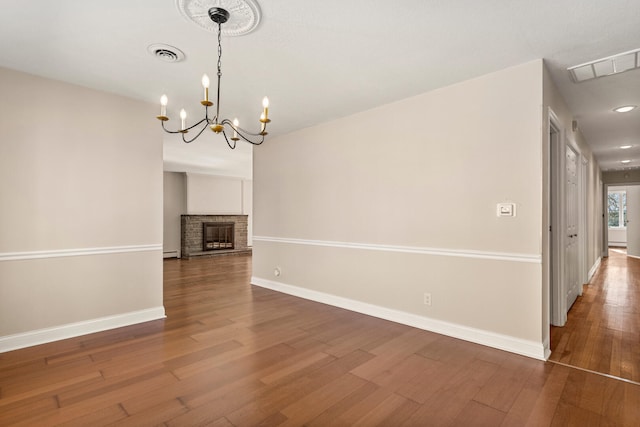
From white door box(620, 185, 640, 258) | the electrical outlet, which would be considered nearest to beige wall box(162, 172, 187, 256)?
the electrical outlet

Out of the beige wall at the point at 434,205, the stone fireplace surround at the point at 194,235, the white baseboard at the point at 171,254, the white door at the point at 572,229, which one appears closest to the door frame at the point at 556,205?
the white door at the point at 572,229

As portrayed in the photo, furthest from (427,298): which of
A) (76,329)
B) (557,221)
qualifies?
(76,329)

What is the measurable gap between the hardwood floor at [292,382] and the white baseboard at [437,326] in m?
0.09

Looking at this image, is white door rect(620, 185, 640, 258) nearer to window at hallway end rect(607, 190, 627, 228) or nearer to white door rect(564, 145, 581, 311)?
window at hallway end rect(607, 190, 627, 228)

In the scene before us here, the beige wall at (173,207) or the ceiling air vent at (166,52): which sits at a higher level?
the ceiling air vent at (166,52)

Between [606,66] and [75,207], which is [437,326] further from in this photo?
[75,207]

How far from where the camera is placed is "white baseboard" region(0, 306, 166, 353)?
2854 millimetres

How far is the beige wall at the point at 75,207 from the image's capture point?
114 inches

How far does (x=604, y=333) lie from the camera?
10.7 feet

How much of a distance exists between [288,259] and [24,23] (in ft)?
12.3

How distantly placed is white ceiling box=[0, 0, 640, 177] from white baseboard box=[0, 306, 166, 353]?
91.7 inches

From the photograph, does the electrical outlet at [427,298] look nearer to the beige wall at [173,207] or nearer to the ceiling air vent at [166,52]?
the ceiling air vent at [166,52]

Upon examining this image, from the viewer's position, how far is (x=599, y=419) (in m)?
1.90

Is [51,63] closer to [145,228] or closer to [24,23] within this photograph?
[24,23]
